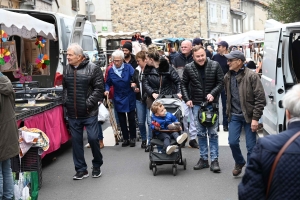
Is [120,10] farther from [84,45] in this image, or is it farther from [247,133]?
[247,133]

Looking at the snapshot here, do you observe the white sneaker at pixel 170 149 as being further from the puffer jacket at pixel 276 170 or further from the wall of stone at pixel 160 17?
the wall of stone at pixel 160 17

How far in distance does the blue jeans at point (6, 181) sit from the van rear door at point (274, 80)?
13.3 feet

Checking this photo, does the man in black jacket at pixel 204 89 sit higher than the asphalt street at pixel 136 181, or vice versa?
the man in black jacket at pixel 204 89

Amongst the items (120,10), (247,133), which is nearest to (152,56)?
(247,133)

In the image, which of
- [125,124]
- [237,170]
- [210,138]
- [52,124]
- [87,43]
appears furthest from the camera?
[87,43]

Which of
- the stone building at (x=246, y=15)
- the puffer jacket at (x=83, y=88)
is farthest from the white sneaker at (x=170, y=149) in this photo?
the stone building at (x=246, y=15)

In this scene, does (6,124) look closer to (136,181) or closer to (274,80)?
(136,181)

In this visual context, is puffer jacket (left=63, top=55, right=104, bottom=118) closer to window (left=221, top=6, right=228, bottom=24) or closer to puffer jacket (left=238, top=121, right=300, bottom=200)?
puffer jacket (left=238, top=121, right=300, bottom=200)

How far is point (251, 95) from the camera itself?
7621mm

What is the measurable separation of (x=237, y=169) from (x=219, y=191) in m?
0.70

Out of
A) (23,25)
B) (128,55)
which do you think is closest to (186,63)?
(128,55)

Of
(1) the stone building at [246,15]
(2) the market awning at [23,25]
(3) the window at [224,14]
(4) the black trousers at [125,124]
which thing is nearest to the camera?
(2) the market awning at [23,25]

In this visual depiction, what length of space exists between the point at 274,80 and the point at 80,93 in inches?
111

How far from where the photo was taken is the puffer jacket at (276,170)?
337 centimetres
